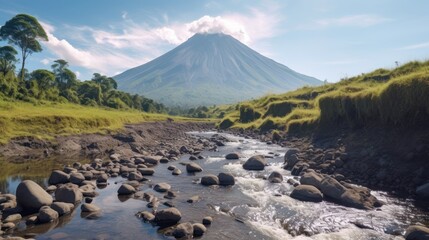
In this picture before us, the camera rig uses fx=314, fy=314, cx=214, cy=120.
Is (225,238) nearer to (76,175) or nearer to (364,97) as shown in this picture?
(76,175)

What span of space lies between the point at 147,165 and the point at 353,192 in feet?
52.4

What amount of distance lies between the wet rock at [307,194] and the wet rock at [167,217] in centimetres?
645

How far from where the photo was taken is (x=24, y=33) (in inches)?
2635

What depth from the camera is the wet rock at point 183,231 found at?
11.5 meters

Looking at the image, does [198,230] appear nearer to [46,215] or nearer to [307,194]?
[46,215]

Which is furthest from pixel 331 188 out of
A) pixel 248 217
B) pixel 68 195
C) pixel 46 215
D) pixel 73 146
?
pixel 73 146

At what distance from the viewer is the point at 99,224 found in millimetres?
12742

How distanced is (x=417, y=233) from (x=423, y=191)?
203 inches

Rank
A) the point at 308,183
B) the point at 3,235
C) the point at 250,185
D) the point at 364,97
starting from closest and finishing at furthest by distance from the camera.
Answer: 1. the point at 3,235
2. the point at 308,183
3. the point at 250,185
4. the point at 364,97

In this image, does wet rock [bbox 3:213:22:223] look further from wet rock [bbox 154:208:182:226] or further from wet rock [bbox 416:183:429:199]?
wet rock [bbox 416:183:429:199]

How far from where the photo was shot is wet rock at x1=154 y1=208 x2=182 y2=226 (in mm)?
12898

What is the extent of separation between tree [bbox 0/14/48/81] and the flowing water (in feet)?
197

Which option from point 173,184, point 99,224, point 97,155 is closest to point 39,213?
point 99,224

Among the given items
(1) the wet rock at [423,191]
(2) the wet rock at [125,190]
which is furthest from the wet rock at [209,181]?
(1) the wet rock at [423,191]
